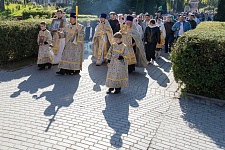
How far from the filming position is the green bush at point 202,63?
7.18 meters

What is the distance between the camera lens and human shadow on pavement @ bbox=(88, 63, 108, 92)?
858 centimetres

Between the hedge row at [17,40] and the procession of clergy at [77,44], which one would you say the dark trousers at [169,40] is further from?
Result: the hedge row at [17,40]

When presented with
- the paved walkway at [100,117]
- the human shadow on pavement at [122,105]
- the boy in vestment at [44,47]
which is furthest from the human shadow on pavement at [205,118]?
the boy in vestment at [44,47]

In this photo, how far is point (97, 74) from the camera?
32.2 ft

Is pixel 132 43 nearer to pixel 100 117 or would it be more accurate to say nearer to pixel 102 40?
pixel 102 40

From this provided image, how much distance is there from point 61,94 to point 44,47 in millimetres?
3023

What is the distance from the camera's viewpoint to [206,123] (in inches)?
239

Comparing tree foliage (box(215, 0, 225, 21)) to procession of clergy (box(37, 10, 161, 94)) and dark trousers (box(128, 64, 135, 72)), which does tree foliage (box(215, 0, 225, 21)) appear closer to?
procession of clergy (box(37, 10, 161, 94))

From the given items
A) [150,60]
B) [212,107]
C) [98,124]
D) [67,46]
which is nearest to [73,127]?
[98,124]

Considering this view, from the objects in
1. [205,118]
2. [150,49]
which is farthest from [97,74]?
[205,118]

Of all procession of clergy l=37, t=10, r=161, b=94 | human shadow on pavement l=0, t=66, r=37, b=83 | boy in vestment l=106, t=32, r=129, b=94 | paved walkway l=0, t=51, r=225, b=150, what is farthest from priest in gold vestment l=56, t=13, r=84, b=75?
boy in vestment l=106, t=32, r=129, b=94

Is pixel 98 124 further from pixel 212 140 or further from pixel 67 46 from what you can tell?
pixel 67 46

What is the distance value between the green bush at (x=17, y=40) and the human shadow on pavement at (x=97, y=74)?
2.46m

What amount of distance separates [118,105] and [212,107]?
2224mm
